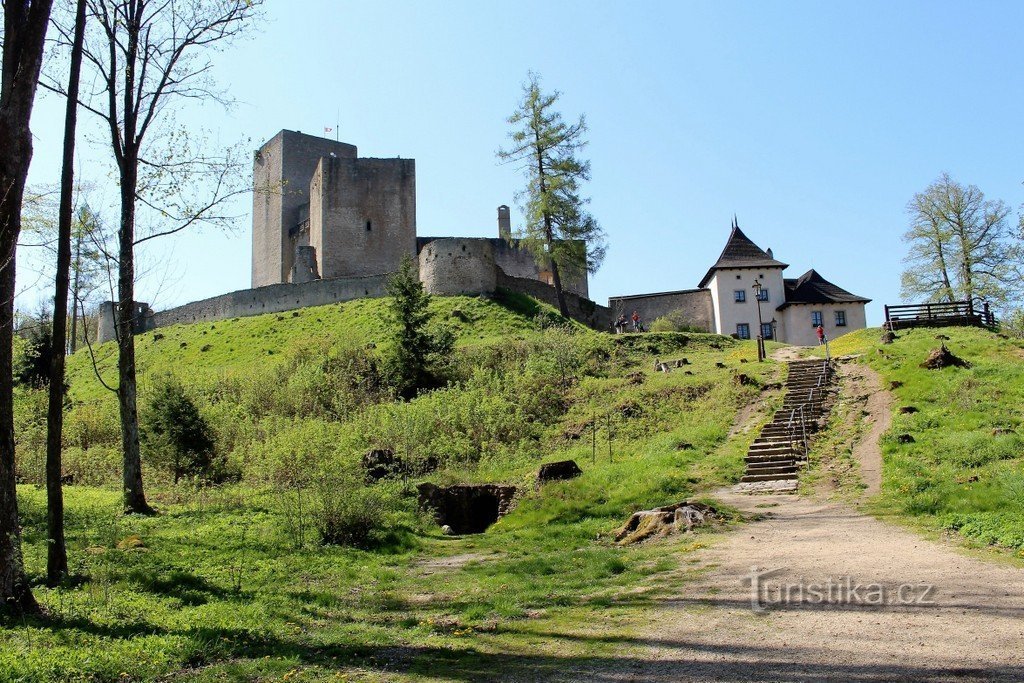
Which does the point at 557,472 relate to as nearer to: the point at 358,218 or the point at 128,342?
the point at 128,342

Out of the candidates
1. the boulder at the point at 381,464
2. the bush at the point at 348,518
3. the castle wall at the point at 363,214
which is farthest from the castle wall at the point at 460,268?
the bush at the point at 348,518

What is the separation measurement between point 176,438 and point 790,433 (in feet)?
48.5

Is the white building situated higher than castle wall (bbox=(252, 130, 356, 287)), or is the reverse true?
castle wall (bbox=(252, 130, 356, 287))

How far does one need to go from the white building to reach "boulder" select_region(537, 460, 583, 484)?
27.0m

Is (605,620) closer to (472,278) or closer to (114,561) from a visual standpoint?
(114,561)

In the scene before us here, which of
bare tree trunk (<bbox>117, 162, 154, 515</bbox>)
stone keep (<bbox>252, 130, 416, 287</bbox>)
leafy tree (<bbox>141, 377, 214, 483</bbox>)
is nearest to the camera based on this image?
bare tree trunk (<bbox>117, 162, 154, 515</bbox>)

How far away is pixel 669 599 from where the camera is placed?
7.48 m

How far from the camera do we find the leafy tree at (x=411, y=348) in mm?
26672

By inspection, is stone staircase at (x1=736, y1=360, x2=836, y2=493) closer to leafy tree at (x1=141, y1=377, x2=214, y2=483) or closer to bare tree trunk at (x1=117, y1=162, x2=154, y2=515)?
bare tree trunk at (x1=117, y1=162, x2=154, y2=515)

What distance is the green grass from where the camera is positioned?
10.0 m

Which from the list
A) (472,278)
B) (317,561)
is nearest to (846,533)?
(317,561)

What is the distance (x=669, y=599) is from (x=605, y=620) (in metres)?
0.83

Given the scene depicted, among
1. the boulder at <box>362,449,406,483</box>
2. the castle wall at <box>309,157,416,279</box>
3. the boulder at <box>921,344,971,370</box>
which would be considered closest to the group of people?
the castle wall at <box>309,157,416,279</box>

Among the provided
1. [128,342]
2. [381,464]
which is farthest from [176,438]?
[128,342]
